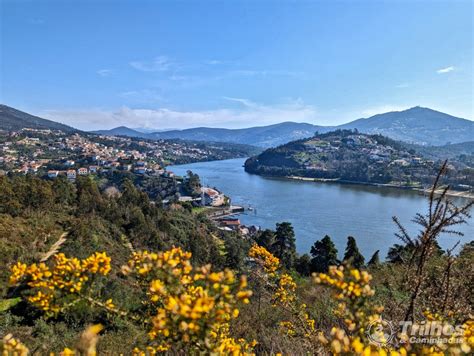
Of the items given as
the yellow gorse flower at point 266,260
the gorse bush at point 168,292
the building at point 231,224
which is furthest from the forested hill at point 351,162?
the gorse bush at point 168,292

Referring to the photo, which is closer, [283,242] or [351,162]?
[283,242]

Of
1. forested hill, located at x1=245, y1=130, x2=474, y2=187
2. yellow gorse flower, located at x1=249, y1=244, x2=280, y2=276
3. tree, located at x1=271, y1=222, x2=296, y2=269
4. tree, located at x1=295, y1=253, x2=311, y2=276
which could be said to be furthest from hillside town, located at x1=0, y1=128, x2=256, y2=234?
forested hill, located at x1=245, y1=130, x2=474, y2=187

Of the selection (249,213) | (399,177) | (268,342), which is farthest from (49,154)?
(268,342)

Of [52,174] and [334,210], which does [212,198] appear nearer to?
[334,210]

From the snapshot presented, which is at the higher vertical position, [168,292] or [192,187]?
[168,292]

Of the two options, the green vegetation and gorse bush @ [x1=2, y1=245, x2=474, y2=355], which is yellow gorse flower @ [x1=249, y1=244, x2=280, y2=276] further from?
gorse bush @ [x1=2, y1=245, x2=474, y2=355]

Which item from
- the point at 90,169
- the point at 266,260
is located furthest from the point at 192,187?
the point at 266,260
